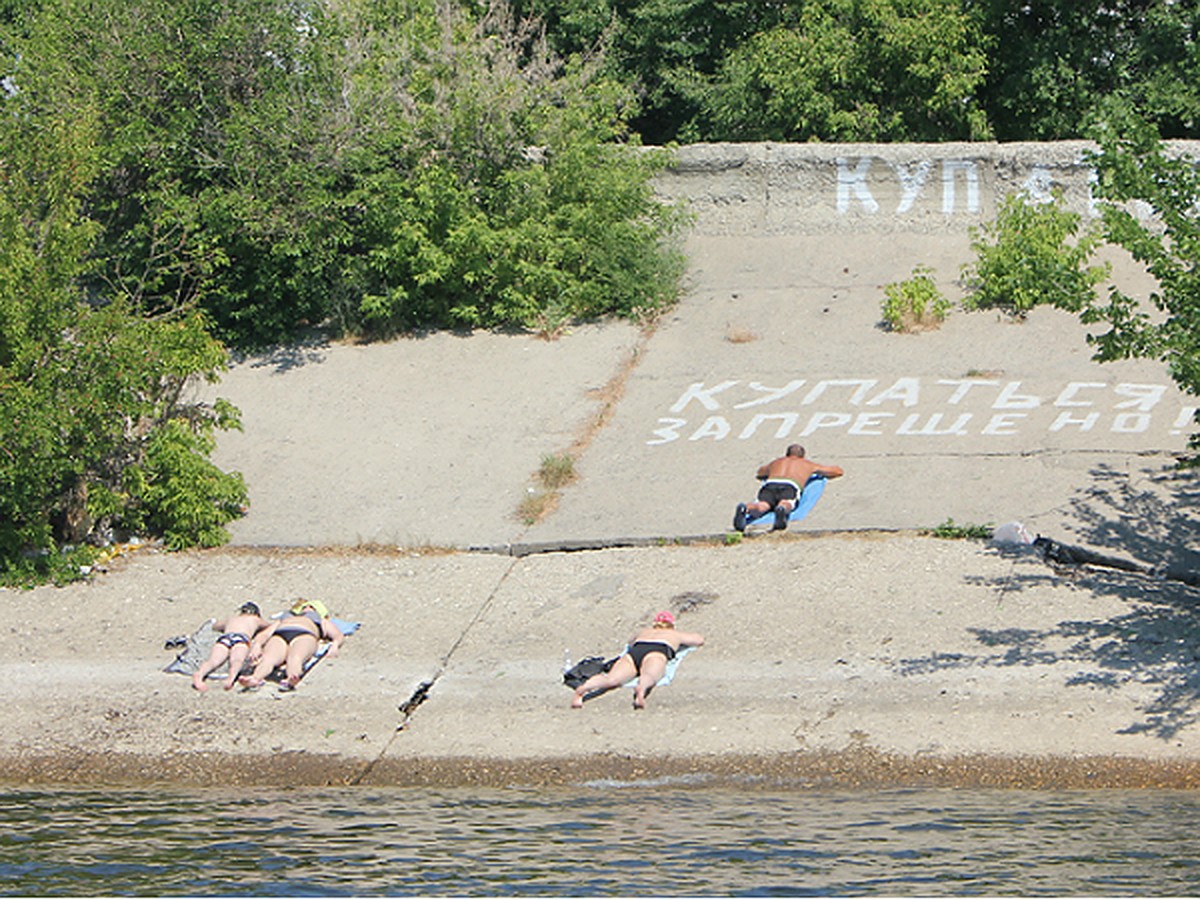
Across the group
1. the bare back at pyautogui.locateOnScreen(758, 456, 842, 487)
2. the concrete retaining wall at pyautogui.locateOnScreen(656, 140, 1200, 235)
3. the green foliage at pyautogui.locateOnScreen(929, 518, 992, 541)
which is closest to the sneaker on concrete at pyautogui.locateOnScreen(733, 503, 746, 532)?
the bare back at pyautogui.locateOnScreen(758, 456, 842, 487)

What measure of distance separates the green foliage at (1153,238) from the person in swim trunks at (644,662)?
3.64 m

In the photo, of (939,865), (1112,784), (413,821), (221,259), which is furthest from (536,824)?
(221,259)

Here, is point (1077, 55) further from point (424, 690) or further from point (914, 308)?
point (424, 690)

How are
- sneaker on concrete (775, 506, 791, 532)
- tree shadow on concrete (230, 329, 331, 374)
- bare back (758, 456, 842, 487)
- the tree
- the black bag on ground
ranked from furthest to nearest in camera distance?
tree shadow on concrete (230, 329, 331, 374) → the tree → bare back (758, 456, 842, 487) → sneaker on concrete (775, 506, 791, 532) → the black bag on ground

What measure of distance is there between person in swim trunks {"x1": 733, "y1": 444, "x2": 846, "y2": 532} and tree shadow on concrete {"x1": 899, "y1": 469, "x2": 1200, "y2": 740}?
1.90m

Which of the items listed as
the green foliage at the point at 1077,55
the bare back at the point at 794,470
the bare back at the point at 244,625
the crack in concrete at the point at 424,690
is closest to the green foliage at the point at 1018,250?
the green foliage at the point at 1077,55

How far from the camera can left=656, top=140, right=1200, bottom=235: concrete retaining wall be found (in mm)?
19297

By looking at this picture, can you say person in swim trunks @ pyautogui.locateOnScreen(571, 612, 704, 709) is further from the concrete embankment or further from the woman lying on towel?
the woman lying on towel

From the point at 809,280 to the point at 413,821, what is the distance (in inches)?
436

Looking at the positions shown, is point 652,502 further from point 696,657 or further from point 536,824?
point 536,824

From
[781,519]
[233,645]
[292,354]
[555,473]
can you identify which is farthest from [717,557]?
[292,354]

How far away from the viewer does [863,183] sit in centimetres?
1995

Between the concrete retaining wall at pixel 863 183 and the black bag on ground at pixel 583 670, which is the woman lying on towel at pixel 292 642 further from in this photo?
the concrete retaining wall at pixel 863 183

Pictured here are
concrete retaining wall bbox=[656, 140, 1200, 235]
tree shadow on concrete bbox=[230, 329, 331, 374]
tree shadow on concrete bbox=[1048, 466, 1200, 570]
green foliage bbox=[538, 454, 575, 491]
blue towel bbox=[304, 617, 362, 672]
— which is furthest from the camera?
concrete retaining wall bbox=[656, 140, 1200, 235]
